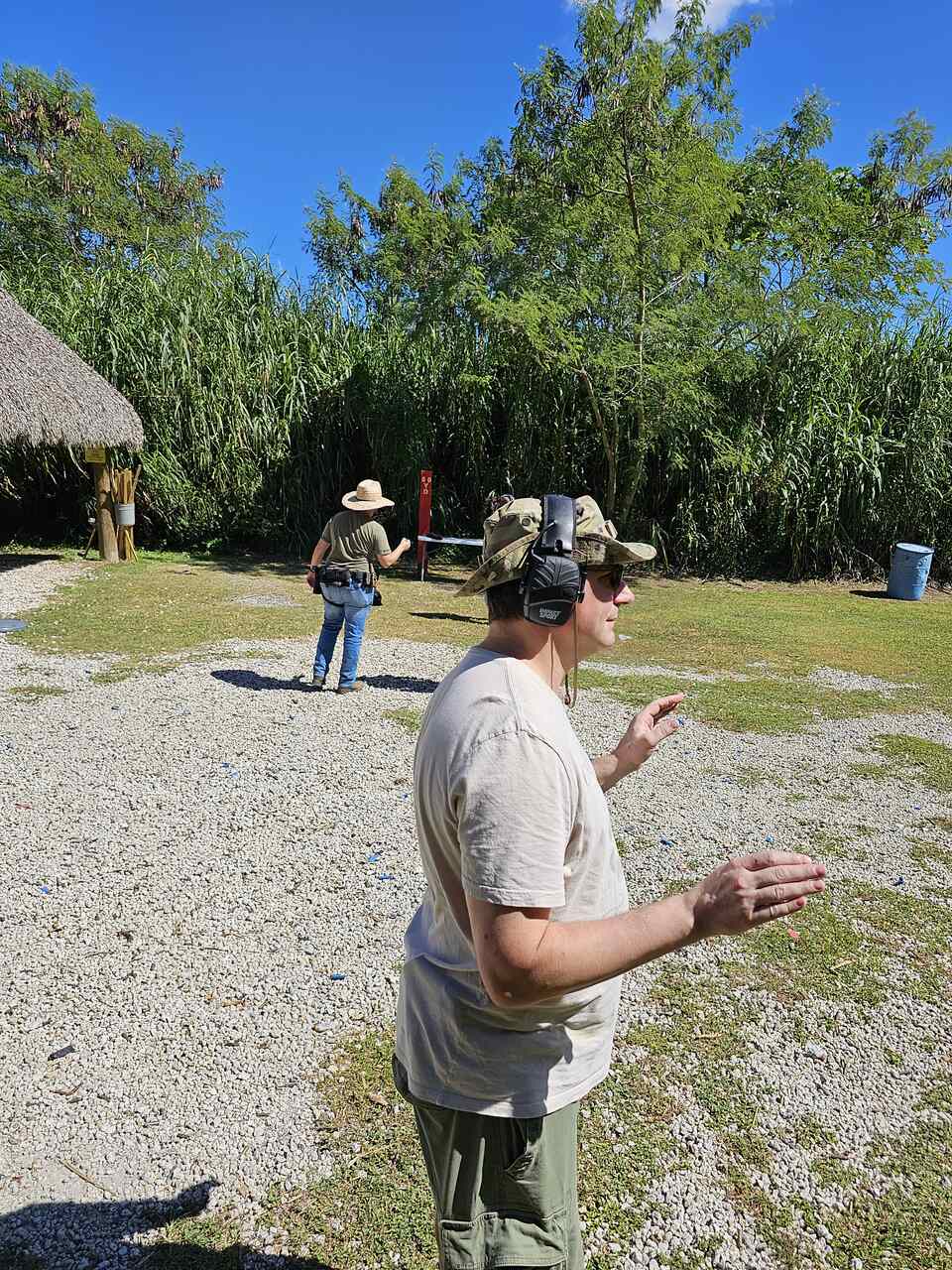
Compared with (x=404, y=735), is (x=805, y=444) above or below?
above

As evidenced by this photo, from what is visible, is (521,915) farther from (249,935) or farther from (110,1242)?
(249,935)

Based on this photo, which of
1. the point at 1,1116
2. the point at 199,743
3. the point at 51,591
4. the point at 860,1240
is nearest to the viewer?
the point at 860,1240

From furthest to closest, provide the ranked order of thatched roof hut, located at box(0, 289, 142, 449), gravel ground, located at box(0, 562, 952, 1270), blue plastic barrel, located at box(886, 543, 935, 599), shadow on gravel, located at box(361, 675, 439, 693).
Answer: blue plastic barrel, located at box(886, 543, 935, 599) < thatched roof hut, located at box(0, 289, 142, 449) < shadow on gravel, located at box(361, 675, 439, 693) < gravel ground, located at box(0, 562, 952, 1270)

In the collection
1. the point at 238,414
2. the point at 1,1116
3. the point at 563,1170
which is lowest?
the point at 1,1116

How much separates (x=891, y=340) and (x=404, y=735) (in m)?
13.7

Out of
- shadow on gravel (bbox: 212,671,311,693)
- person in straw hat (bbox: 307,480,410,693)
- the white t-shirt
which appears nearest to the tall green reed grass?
shadow on gravel (bbox: 212,671,311,693)

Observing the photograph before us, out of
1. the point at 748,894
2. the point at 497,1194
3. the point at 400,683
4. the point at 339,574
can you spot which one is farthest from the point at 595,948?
the point at 400,683

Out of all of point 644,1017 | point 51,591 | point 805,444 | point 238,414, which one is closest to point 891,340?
point 805,444

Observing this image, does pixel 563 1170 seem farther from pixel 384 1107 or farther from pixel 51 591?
pixel 51 591

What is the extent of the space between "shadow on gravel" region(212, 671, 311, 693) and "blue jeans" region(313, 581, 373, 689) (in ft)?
1.02

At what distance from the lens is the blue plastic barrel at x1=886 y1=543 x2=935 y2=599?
13656mm

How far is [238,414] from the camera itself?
50.1 ft

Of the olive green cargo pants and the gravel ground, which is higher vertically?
the olive green cargo pants

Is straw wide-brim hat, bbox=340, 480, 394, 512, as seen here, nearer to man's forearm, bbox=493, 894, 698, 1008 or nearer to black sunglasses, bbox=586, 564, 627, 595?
black sunglasses, bbox=586, 564, 627, 595
